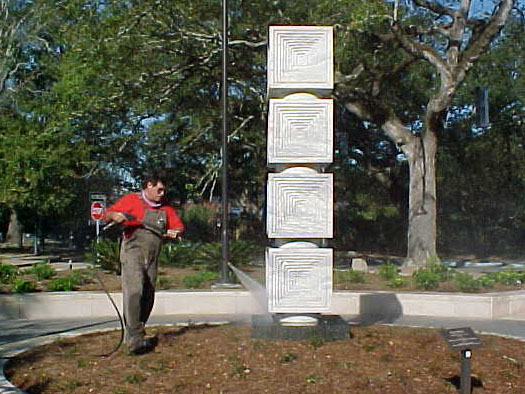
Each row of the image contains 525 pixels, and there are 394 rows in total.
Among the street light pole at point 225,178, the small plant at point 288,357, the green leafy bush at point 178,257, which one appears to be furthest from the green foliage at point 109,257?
the small plant at point 288,357

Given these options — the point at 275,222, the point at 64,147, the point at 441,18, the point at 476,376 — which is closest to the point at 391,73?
the point at 441,18

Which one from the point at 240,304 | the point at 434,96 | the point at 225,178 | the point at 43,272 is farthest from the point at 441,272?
the point at 434,96

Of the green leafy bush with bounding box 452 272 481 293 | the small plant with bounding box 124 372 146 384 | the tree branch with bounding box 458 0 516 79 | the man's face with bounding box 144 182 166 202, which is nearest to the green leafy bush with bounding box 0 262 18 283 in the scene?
the man's face with bounding box 144 182 166 202

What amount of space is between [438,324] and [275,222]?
3.95m

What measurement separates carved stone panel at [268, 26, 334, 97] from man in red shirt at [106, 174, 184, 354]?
6.52 feet

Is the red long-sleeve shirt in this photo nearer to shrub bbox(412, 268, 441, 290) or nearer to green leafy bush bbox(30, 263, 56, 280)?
shrub bbox(412, 268, 441, 290)

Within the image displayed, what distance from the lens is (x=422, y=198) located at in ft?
71.0

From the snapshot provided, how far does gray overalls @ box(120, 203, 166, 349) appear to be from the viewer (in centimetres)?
789

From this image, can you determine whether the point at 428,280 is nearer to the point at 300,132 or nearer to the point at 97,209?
the point at 300,132

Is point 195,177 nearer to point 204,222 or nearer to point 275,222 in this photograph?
point 204,222

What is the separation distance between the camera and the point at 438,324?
1132 centimetres

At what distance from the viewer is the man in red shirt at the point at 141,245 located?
790 centimetres

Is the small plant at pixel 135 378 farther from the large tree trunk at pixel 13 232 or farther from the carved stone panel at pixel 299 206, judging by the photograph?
the large tree trunk at pixel 13 232

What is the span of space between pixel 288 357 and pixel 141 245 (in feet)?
6.30
